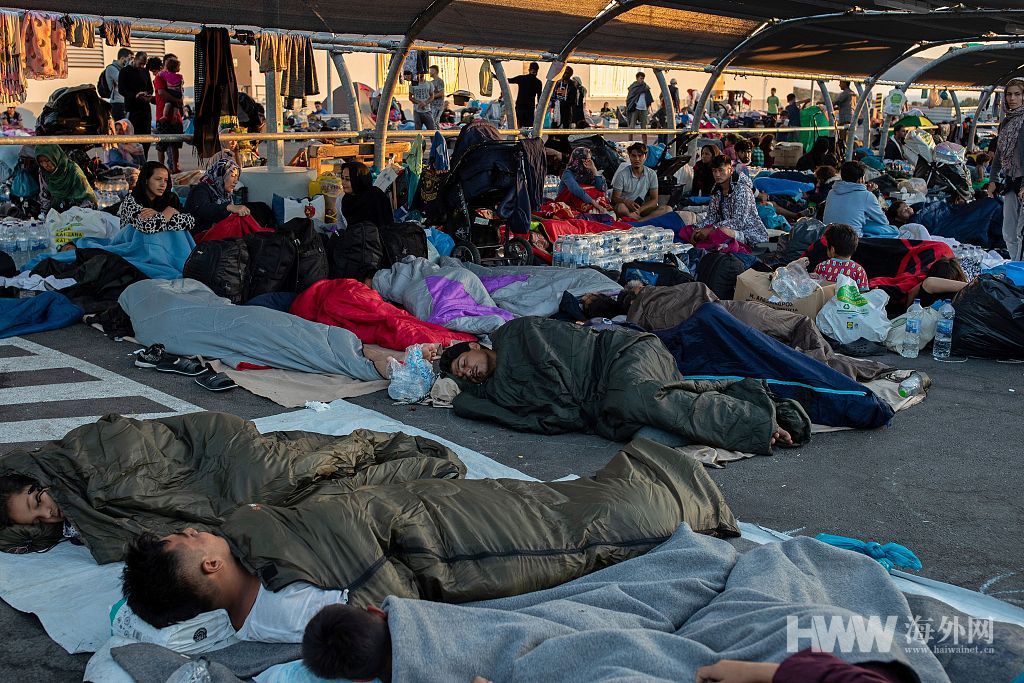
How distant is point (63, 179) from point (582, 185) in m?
6.05

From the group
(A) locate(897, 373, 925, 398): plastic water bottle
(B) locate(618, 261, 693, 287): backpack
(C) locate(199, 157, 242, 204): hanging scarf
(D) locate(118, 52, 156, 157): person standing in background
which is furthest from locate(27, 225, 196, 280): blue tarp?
(D) locate(118, 52, 156, 157): person standing in background

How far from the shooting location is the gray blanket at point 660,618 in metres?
2.61

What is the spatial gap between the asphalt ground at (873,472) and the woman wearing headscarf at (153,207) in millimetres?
1705

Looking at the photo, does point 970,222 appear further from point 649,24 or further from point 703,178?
point 649,24

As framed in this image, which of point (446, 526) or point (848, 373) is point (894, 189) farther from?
point (446, 526)

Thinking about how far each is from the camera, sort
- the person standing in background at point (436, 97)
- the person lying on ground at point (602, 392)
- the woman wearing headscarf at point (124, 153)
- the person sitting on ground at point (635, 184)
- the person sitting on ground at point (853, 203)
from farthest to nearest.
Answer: the person standing in background at point (436, 97), the woman wearing headscarf at point (124, 153), the person sitting on ground at point (635, 184), the person sitting on ground at point (853, 203), the person lying on ground at point (602, 392)

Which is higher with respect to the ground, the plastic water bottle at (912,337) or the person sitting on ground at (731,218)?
the person sitting on ground at (731,218)

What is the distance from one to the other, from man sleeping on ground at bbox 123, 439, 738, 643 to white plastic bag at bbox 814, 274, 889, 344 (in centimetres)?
374

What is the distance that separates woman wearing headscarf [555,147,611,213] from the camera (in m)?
11.3

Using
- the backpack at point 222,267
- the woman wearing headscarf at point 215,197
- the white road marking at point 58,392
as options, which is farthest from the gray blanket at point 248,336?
the woman wearing headscarf at point 215,197

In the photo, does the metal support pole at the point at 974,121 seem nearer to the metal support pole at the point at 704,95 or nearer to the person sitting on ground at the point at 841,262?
the metal support pole at the point at 704,95

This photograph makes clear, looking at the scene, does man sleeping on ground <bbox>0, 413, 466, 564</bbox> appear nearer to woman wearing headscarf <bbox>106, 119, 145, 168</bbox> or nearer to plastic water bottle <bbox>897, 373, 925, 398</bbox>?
plastic water bottle <bbox>897, 373, 925, 398</bbox>

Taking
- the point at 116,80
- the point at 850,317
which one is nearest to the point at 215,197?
the point at 850,317

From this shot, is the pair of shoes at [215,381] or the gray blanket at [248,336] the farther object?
the gray blanket at [248,336]
